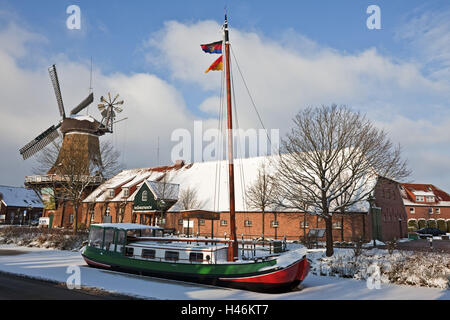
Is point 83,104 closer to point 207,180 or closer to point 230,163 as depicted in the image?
point 207,180

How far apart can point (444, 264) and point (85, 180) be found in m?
32.8

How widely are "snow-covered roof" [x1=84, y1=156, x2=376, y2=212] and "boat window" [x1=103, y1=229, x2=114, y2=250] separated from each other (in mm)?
15805

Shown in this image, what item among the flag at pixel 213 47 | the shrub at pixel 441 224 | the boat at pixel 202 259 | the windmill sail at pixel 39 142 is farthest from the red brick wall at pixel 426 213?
the windmill sail at pixel 39 142

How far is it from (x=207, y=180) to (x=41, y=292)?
3055 cm

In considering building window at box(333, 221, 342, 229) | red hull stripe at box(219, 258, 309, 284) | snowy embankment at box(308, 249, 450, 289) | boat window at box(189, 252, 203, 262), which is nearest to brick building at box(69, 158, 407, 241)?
building window at box(333, 221, 342, 229)

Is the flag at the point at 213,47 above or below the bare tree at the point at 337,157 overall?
above

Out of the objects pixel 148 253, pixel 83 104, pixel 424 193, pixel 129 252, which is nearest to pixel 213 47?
pixel 148 253

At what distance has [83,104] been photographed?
53.5 meters

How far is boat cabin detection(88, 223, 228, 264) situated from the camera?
1413cm

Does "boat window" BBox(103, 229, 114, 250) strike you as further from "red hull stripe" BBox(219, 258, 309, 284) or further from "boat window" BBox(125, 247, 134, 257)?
"red hull stripe" BBox(219, 258, 309, 284)

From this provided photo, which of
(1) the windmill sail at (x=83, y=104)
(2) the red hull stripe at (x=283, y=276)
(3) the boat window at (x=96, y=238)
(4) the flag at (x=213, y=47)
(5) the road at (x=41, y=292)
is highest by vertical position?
(1) the windmill sail at (x=83, y=104)

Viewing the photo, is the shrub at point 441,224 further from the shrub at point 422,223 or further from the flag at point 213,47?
the flag at point 213,47

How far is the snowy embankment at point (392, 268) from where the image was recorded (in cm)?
1388

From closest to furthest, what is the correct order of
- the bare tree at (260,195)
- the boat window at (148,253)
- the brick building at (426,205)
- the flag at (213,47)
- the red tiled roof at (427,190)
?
1. the boat window at (148,253)
2. the flag at (213,47)
3. the bare tree at (260,195)
4. the brick building at (426,205)
5. the red tiled roof at (427,190)
